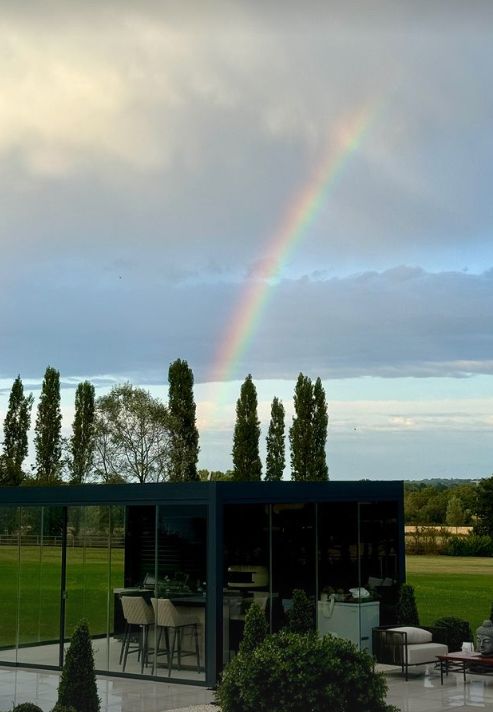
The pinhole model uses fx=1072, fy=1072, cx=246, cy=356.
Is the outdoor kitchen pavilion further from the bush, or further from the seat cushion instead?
the bush

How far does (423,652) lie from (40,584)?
20.2 feet

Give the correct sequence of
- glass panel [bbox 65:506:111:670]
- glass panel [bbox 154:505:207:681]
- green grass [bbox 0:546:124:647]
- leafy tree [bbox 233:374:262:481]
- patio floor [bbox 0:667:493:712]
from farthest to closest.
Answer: leafy tree [bbox 233:374:262:481] → green grass [bbox 0:546:124:647] → glass panel [bbox 65:506:111:670] → glass panel [bbox 154:505:207:681] → patio floor [bbox 0:667:493:712]

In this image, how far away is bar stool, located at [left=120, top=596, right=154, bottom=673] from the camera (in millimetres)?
15812

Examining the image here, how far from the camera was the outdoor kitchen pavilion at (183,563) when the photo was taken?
1530 centimetres

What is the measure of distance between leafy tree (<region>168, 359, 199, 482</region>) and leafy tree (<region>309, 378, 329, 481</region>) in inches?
318

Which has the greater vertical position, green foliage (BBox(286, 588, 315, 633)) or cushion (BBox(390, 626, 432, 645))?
green foliage (BBox(286, 588, 315, 633))

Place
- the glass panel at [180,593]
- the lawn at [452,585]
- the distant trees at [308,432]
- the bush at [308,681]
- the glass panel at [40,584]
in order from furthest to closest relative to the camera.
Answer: the distant trees at [308,432], the lawn at [452,585], the glass panel at [40,584], the glass panel at [180,593], the bush at [308,681]

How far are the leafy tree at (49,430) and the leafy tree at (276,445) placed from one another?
39.6ft

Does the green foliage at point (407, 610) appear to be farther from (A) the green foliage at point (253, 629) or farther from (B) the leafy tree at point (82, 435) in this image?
(B) the leafy tree at point (82, 435)

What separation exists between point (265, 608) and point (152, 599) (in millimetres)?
1713

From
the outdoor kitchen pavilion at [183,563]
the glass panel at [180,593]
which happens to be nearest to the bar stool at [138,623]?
the outdoor kitchen pavilion at [183,563]

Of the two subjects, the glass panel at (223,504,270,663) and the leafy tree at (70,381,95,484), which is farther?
the leafy tree at (70,381,95,484)

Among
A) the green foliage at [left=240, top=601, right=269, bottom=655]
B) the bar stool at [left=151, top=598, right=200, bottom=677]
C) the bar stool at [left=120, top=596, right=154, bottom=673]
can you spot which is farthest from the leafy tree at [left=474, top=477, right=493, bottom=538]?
the green foliage at [left=240, top=601, right=269, bottom=655]

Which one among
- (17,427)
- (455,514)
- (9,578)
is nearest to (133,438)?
(17,427)
